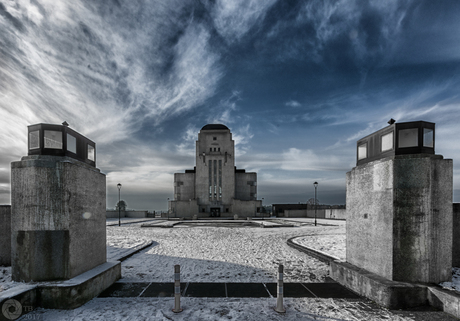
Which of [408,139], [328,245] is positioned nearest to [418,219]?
[408,139]

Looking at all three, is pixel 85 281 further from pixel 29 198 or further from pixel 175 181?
pixel 175 181

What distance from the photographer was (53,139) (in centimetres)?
546

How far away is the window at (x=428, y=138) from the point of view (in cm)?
531

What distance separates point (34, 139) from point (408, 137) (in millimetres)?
9178

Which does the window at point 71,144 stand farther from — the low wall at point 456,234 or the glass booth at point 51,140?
the low wall at point 456,234

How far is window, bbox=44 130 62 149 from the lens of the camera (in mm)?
5414

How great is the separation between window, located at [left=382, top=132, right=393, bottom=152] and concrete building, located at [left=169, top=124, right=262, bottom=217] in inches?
1685

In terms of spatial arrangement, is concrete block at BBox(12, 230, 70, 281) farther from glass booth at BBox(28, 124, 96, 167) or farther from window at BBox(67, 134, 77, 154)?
window at BBox(67, 134, 77, 154)

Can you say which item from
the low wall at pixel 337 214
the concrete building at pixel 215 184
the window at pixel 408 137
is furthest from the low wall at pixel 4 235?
the concrete building at pixel 215 184

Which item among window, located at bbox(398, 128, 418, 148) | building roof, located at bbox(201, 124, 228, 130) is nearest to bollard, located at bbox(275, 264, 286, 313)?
window, located at bbox(398, 128, 418, 148)

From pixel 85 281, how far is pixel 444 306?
8026 millimetres

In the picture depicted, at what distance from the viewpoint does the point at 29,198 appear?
5.20 meters

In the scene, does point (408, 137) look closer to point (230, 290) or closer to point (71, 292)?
point (230, 290)

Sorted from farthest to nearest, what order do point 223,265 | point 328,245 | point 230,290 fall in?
point 328,245
point 223,265
point 230,290
